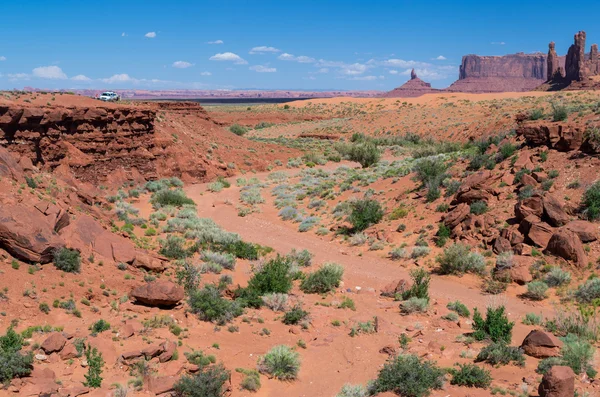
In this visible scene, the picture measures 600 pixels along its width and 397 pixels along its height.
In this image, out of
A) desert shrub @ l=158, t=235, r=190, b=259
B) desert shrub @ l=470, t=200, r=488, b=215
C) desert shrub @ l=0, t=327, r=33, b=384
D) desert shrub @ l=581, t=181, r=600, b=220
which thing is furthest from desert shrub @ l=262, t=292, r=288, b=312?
desert shrub @ l=581, t=181, r=600, b=220

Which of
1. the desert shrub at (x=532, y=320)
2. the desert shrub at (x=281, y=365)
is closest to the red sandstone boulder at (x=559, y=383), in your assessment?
the desert shrub at (x=281, y=365)

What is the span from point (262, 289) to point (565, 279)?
8.44m

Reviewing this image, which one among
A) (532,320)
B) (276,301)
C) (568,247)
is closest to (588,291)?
(568,247)

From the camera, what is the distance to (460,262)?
16.4 metres

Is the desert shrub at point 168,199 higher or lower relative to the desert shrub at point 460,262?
higher

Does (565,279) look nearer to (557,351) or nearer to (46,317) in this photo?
(557,351)

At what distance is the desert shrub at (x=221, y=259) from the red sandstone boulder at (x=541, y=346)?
8.82 metres

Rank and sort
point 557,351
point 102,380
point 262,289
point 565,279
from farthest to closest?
point 565,279
point 262,289
point 557,351
point 102,380

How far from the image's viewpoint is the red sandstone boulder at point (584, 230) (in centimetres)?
1589

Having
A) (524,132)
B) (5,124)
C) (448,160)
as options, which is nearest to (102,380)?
(5,124)

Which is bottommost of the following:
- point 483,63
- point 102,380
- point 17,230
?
point 102,380

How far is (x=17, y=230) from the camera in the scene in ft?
38.4

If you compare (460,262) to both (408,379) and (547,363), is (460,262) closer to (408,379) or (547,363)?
(547,363)

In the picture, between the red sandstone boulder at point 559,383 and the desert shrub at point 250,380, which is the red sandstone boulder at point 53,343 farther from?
the red sandstone boulder at point 559,383
